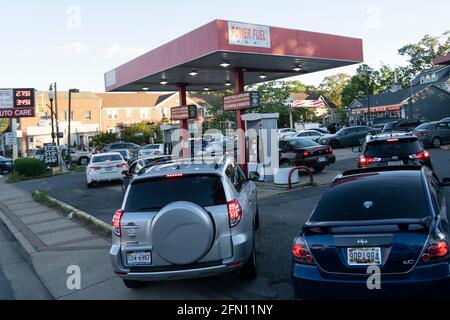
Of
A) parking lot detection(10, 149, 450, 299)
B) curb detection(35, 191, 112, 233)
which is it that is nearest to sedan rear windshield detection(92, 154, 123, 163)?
parking lot detection(10, 149, 450, 299)

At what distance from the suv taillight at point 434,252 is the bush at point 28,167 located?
1090 inches

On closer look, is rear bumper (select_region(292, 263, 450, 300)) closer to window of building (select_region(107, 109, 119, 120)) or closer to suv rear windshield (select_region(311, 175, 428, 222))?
suv rear windshield (select_region(311, 175, 428, 222))

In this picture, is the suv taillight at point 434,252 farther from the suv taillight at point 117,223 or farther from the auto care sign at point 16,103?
the auto care sign at point 16,103

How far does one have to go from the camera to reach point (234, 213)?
579cm

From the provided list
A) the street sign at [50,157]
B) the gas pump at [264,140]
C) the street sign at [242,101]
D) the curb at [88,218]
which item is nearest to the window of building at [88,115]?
the street sign at [50,157]

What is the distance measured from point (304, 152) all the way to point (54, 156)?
19.0 m

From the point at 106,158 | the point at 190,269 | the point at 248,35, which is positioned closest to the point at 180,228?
the point at 190,269

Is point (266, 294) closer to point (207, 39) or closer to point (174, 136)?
point (207, 39)

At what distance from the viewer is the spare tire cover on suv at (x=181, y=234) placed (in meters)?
5.33

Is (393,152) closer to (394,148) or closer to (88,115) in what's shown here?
(394,148)

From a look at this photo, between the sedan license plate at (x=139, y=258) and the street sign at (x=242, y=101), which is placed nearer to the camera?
the sedan license plate at (x=139, y=258)

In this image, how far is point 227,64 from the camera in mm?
16641

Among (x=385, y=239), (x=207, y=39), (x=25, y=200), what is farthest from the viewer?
(x=25, y=200)
